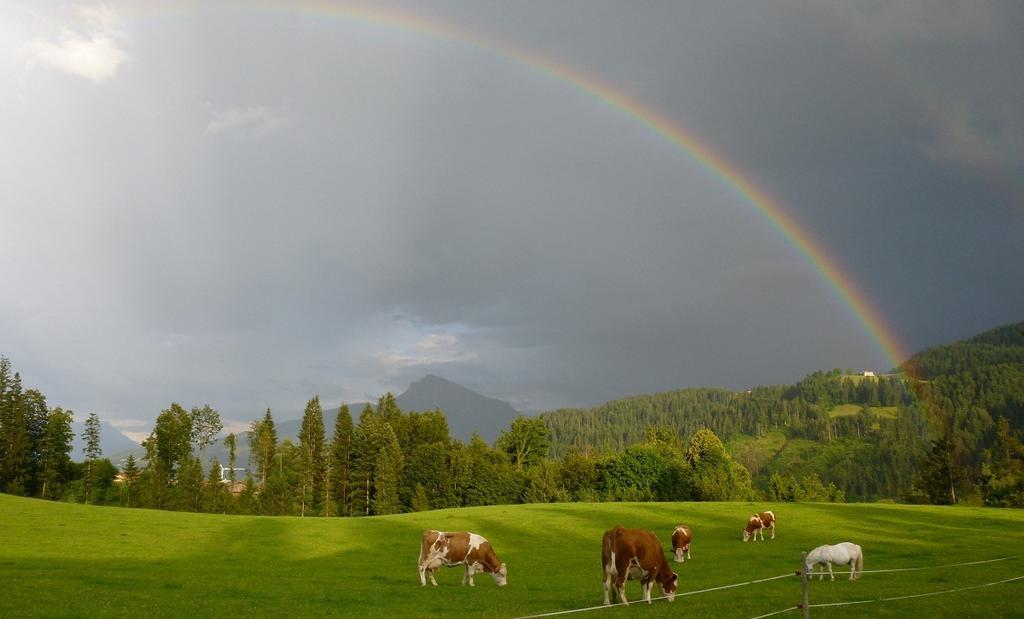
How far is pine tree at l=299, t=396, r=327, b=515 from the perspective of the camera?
419 ft

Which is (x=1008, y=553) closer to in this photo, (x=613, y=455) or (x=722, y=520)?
(x=722, y=520)

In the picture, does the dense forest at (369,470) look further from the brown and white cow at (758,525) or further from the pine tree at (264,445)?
the brown and white cow at (758,525)

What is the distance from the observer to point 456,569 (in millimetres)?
34438

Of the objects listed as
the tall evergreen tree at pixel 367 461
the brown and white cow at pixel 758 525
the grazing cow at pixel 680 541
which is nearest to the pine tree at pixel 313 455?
the tall evergreen tree at pixel 367 461

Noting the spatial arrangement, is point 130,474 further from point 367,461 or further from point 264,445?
point 367,461

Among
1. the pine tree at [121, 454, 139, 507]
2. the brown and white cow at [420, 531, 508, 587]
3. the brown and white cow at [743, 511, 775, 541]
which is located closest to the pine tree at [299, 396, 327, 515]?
the pine tree at [121, 454, 139, 507]

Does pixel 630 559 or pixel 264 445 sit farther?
pixel 264 445

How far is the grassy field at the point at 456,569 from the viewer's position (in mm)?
20281

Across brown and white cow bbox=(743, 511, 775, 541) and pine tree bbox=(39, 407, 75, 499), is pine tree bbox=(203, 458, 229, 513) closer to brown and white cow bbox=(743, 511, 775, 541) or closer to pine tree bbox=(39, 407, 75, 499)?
pine tree bbox=(39, 407, 75, 499)

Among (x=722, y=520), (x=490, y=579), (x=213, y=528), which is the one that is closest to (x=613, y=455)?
(x=722, y=520)

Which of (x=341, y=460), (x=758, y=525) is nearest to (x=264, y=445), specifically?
(x=341, y=460)

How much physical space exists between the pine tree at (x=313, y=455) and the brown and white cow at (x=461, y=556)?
351ft

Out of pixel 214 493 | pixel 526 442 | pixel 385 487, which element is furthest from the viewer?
pixel 526 442

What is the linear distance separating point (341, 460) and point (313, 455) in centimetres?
1125
